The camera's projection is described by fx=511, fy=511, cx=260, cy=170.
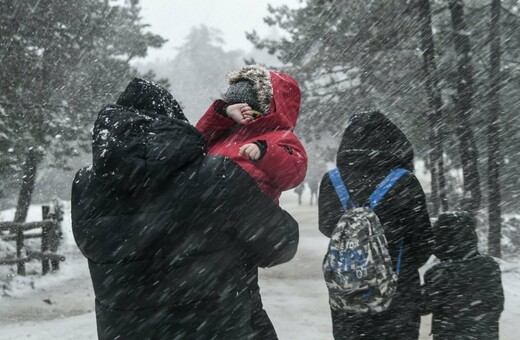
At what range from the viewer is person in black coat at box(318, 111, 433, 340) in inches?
115

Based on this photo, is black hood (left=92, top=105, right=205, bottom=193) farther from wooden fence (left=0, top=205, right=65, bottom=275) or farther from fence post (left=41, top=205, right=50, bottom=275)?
fence post (left=41, top=205, right=50, bottom=275)

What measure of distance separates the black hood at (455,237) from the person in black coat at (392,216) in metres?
0.37

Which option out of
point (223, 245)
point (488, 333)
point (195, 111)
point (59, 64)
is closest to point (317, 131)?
point (59, 64)

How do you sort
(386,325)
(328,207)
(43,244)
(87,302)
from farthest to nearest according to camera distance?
(43,244), (87,302), (328,207), (386,325)

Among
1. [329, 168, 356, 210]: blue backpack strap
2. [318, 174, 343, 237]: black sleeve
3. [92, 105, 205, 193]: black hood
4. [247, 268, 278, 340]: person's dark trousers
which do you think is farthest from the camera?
[318, 174, 343, 237]: black sleeve

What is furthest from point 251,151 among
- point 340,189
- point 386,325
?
point 386,325

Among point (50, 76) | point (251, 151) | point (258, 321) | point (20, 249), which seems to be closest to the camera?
point (251, 151)

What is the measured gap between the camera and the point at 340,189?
3.14 m

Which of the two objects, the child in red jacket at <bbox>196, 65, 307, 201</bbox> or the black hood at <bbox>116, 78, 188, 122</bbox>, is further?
the child in red jacket at <bbox>196, 65, 307, 201</bbox>

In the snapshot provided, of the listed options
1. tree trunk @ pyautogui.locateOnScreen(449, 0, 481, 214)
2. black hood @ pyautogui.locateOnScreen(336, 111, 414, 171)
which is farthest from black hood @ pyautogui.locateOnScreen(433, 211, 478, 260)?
tree trunk @ pyautogui.locateOnScreen(449, 0, 481, 214)

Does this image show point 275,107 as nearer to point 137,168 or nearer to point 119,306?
point 137,168

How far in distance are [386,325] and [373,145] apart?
1072 millimetres

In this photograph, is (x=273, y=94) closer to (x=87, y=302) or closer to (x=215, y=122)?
(x=215, y=122)

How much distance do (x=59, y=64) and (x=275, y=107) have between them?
1211cm
